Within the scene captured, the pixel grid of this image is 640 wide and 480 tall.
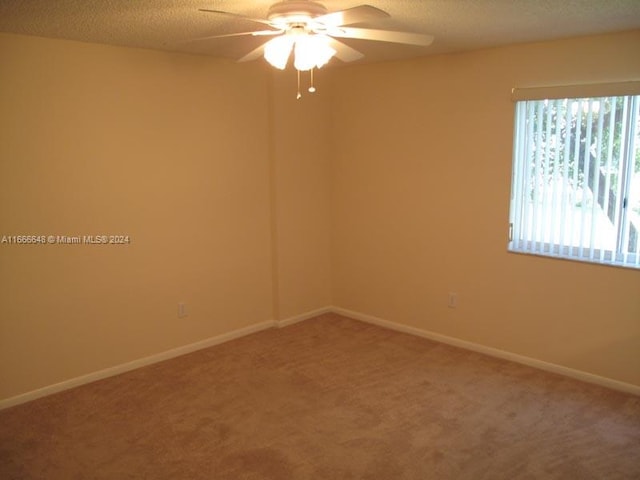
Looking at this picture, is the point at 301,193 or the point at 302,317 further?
the point at 302,317

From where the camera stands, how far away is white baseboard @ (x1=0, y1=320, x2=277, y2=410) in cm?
352

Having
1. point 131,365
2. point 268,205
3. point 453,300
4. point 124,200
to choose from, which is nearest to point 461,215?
point 453,300

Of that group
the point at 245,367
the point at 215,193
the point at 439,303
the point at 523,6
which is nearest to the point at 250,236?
the point at 215,193

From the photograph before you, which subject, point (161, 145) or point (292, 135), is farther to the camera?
point (292, 135)

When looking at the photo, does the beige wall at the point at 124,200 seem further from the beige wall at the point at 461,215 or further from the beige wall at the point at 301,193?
the beige wall at the point at 461,215

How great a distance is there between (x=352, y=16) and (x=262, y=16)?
2.45 ft

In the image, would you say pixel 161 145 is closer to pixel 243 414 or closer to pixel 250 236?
pixel 250 236

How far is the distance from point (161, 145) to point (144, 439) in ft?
6.63

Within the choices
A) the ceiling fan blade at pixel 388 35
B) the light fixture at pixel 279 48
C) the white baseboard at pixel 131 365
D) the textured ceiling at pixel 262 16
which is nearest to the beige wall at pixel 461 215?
the textured ceiling at pixel 262 16

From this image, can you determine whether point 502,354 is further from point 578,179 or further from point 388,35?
point 388,35

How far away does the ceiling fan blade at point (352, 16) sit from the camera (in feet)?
7.00

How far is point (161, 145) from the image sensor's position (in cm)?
397

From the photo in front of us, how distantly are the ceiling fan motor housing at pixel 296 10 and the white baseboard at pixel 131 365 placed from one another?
273 cm

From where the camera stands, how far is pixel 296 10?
2.35 metres
